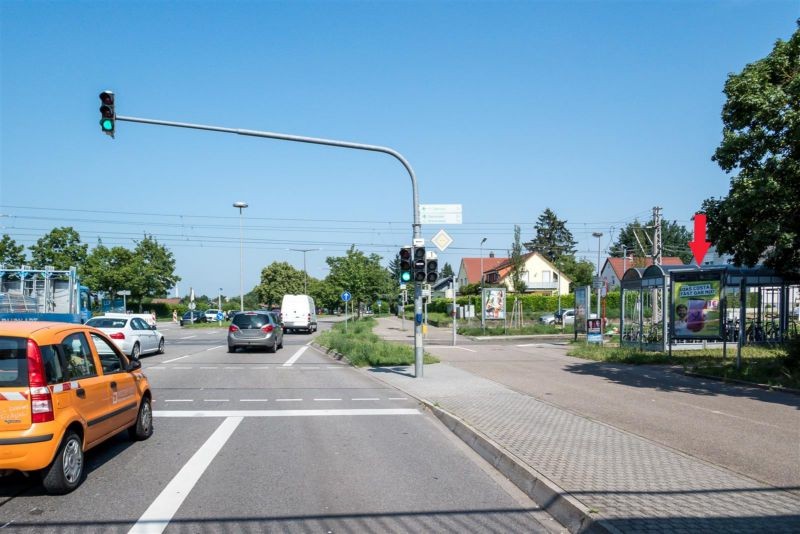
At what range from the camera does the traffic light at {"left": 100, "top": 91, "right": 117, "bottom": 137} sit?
13.4 meters

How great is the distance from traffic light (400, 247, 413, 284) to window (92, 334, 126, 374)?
8446 millimetres

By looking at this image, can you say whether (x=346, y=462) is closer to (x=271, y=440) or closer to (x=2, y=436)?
(x=271, y=440)

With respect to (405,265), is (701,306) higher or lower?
lower

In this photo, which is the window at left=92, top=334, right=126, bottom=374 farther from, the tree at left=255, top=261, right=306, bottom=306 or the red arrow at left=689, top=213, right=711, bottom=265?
the tree at left=255, top=261, right=306, bottom=306

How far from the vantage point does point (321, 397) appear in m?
13.1

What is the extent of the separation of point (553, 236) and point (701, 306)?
314 feet

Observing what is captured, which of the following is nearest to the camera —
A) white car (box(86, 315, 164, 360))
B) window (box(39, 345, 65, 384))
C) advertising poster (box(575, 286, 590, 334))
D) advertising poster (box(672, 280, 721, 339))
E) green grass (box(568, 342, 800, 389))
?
window (box(39, 345, 65, 384))

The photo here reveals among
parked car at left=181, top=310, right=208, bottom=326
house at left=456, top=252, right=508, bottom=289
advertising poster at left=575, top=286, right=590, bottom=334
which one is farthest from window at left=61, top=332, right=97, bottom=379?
house at left=456, top=252, right=508, bottom=289

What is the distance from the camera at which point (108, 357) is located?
307 inches

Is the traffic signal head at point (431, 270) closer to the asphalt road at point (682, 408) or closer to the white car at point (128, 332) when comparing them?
the asphalt road at point (682, 408)

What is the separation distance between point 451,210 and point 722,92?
665 cm

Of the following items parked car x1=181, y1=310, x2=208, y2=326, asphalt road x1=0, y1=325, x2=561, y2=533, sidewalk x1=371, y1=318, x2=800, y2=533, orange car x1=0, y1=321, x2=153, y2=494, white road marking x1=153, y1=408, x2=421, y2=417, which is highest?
orange car x1=0, y1=321, x2=153, y2=494

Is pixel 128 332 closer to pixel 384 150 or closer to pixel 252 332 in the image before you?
pixel 252 332

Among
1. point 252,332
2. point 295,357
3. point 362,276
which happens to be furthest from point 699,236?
point 362,276
